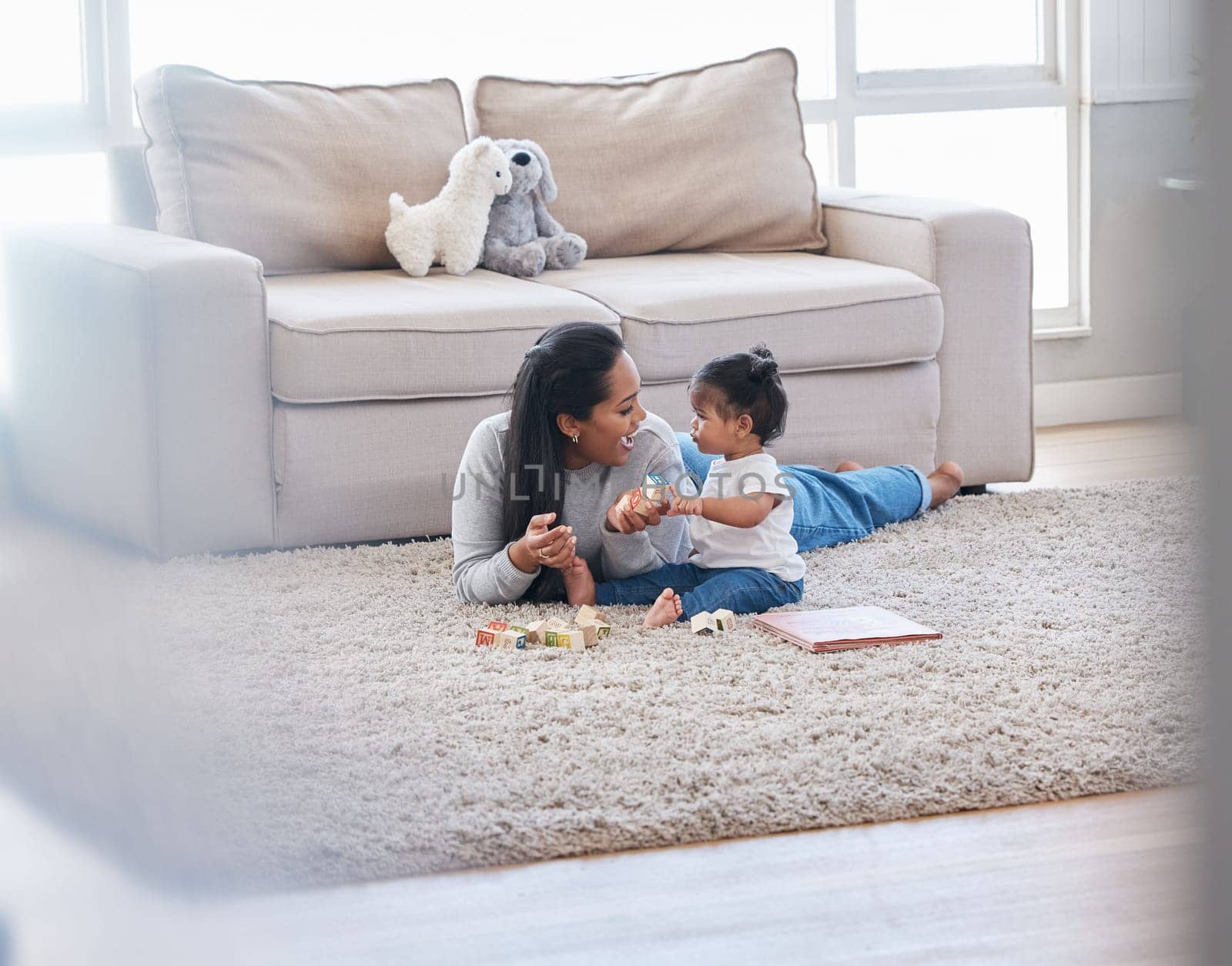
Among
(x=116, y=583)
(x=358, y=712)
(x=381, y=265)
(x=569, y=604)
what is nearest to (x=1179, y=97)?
(x=116, y=583)

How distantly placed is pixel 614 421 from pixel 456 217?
938 mm

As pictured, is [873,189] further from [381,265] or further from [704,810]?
[704,810]

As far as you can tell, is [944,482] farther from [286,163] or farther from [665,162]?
[286,163]

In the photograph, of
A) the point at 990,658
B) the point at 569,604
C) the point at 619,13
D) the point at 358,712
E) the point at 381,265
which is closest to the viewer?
the point at 358,712

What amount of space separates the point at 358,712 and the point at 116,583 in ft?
2.80

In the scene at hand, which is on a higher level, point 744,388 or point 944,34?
point 944,34

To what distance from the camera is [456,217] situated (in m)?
2.66

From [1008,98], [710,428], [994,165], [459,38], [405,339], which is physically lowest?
[710,428]

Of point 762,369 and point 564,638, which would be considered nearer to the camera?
point 564,638

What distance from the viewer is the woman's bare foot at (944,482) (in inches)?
98.1

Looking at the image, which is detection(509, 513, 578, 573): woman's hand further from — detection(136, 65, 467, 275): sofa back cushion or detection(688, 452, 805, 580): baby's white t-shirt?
detection(136, 65, 467, 275): sofa back cushion

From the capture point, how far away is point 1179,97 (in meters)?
0.26

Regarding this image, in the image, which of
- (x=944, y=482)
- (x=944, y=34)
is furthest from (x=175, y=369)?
(x=944, y=34)

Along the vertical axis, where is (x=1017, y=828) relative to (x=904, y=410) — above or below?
below
